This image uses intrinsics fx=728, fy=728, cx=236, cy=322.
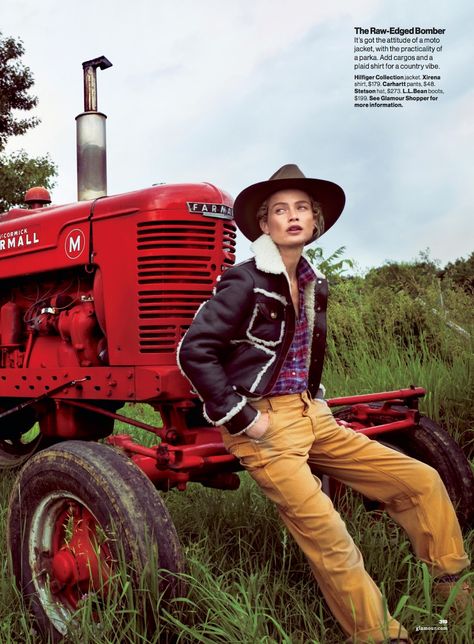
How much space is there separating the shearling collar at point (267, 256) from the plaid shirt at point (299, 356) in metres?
0.19

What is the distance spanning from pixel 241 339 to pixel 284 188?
22.6 inches

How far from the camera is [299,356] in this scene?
267 cm

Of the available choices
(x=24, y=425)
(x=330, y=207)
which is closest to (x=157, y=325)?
(x=330, y=207)

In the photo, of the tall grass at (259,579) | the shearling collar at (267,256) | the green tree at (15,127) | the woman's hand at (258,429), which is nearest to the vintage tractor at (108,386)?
the tall grass at (259,579)

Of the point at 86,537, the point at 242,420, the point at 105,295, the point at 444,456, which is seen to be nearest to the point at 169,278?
the point at 105,295

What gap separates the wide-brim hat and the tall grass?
125cm

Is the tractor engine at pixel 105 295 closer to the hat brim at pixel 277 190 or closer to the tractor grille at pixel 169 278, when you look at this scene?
the tractor grille at pixel 169 278

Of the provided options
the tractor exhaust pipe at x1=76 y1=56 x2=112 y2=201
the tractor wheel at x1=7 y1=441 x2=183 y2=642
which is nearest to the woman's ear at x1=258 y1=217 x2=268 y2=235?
the tractor wheel at x1=7 y1=441 x2=183 y2=642

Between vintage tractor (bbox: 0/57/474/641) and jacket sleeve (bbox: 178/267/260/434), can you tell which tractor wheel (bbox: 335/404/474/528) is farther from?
jacket sleeve (bbox: 178/267/260/434)

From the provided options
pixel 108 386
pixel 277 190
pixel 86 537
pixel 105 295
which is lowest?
pixel 86 537

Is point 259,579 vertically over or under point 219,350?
under

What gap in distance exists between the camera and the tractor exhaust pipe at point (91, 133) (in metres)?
4.25

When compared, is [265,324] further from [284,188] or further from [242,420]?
[284,188]

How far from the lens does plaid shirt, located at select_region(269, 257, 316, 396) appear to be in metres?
2.56
